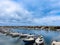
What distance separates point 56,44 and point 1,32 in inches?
2903

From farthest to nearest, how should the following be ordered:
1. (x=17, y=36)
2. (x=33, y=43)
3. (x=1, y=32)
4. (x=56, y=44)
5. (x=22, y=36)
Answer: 1. (x=1, y=32)
2. (x=17, y=36)
3. (x=22, y=36)
4. (x=33, y=43)
5. (x=56, y=44)

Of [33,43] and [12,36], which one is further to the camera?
[12,36]

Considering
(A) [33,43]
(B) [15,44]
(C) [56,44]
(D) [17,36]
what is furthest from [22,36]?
(C) [56,44]

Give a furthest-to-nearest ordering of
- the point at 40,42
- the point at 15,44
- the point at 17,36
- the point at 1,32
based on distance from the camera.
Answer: the point at 1,32 < the point at 17,36 < the point at 15,44 < the point at 40,42

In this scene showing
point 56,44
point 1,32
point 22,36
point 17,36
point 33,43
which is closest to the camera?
point 56,44

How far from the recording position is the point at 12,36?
293ft

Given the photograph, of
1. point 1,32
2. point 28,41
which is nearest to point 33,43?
point 28,41

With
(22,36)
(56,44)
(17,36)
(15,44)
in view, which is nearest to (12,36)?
(17,36)

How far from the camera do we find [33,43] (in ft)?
195

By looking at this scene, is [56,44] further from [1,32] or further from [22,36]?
[1,32]

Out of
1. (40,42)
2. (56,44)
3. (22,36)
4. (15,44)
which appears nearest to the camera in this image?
(56,44)

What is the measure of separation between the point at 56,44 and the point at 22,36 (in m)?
→ 36.4

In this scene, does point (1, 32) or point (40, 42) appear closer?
point (40, 42)

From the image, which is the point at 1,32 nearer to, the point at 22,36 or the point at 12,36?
the point at 12,36
